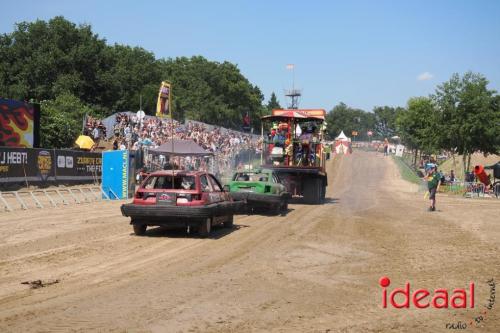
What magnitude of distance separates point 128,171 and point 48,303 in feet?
59.4

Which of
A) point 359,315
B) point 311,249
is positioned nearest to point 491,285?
point 359,315

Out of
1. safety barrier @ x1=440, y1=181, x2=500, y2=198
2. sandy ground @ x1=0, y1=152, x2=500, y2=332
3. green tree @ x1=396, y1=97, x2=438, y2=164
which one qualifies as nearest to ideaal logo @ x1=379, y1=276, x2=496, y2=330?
sandy ground @ x1=0, y1=152, x2=500, y2=332

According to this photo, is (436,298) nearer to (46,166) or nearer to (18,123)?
(46,166)

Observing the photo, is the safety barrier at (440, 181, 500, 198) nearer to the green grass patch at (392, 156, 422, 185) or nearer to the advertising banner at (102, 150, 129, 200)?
the green grass patch at (392, 156, 422, 185)

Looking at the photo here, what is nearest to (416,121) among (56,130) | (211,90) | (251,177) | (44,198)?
(211,90)

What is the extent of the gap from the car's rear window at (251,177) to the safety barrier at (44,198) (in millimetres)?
6375

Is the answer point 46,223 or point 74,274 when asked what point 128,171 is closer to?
point 46,223

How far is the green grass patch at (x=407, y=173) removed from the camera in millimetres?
45681

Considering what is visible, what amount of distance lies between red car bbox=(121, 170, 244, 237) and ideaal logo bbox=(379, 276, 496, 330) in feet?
17.9

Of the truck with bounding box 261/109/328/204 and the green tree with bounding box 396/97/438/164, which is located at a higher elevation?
the green tree with bounding box 396/97/438/164

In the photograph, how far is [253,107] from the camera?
3686 inches

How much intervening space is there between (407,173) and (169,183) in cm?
3953

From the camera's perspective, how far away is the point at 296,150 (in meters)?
24.5

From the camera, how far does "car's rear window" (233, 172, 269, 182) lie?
19.1 m
